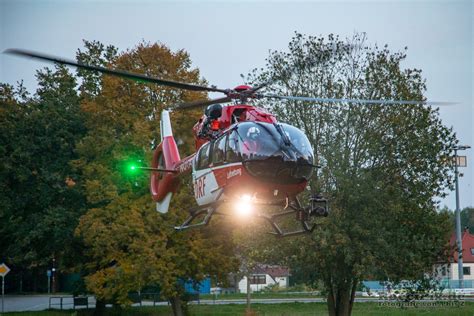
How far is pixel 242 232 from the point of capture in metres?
28.7

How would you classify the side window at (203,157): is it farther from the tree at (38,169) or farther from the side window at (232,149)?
the tree at (38,169)

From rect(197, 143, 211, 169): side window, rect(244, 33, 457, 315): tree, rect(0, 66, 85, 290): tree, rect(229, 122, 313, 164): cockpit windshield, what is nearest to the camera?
rect(229, 122, 313, 164): cockpit windshield

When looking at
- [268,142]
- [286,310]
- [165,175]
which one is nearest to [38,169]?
[286,310]

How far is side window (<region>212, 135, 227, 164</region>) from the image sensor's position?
51.6 ft

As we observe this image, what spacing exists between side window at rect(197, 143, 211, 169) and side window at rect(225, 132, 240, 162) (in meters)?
1.16

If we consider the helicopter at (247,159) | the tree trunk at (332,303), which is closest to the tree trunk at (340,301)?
the tree trunk at (332,303)

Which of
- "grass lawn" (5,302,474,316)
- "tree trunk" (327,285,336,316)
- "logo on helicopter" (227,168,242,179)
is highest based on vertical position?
"logo on helicopter" (227,168,242,179)

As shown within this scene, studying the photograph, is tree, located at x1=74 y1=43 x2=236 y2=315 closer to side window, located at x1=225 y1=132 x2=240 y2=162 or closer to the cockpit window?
side window, located at x1=225 y1=132 x2=240 y2=162

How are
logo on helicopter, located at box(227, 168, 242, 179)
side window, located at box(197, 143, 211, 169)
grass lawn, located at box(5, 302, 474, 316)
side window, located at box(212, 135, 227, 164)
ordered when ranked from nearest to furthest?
logo on helicopter, located at box(227, 168, 242, 179), side window, located at box(212, 135, 227, 164), side window, located at box(197, 143, 211, 169), grass lawn, located at box(5, 302, 474, 316)

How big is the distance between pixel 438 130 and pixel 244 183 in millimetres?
16486

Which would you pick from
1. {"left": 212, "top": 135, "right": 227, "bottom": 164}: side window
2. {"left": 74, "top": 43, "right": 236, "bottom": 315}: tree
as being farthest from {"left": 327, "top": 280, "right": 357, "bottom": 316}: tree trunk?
{"left": 212, "top": 135, "right": 227, "bottom": 164}: side window

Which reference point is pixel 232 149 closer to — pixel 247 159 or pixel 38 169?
pixel 247 159

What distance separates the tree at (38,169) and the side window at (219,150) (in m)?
24.2

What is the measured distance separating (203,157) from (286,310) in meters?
26.5
